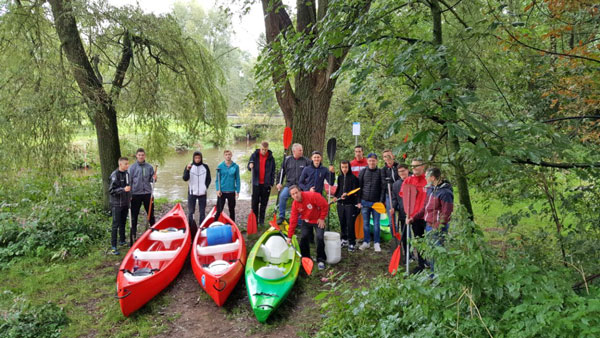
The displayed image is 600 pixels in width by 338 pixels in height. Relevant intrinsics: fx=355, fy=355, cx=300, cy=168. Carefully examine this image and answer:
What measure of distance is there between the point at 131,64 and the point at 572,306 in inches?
292

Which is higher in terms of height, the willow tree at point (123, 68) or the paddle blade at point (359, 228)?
the willow tree at point (123, 68)

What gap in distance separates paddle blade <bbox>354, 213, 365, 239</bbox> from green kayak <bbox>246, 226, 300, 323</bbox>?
4.08 feet

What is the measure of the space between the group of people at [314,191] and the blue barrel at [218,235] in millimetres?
929

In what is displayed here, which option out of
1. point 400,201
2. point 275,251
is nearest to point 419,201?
point 400,201

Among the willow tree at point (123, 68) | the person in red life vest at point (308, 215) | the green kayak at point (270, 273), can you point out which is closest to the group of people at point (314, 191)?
the person in red life vest at point (308, 215)

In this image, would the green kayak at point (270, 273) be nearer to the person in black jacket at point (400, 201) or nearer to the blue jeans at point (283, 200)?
the blue jeans at point (283, 200)

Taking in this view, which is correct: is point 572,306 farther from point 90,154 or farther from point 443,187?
point 90,154

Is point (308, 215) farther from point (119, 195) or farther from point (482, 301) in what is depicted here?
point (119, 195)

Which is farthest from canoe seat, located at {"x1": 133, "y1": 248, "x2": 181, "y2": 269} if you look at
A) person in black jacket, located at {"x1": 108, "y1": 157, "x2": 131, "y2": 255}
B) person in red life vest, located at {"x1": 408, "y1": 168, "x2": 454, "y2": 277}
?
person in red life vest, located at {"x1": 408, "y1": 168, "x2": 454, "y2": 277}

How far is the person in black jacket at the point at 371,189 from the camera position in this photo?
18.3 feet

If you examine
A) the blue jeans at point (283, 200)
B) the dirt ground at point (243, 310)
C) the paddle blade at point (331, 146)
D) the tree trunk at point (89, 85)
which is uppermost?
the tree trunk at point (89, 85)

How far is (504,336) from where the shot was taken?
2.16 m

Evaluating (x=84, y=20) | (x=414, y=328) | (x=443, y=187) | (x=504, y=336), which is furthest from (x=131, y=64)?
(x=504, y=336)

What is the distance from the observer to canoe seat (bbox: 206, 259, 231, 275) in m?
4.45
